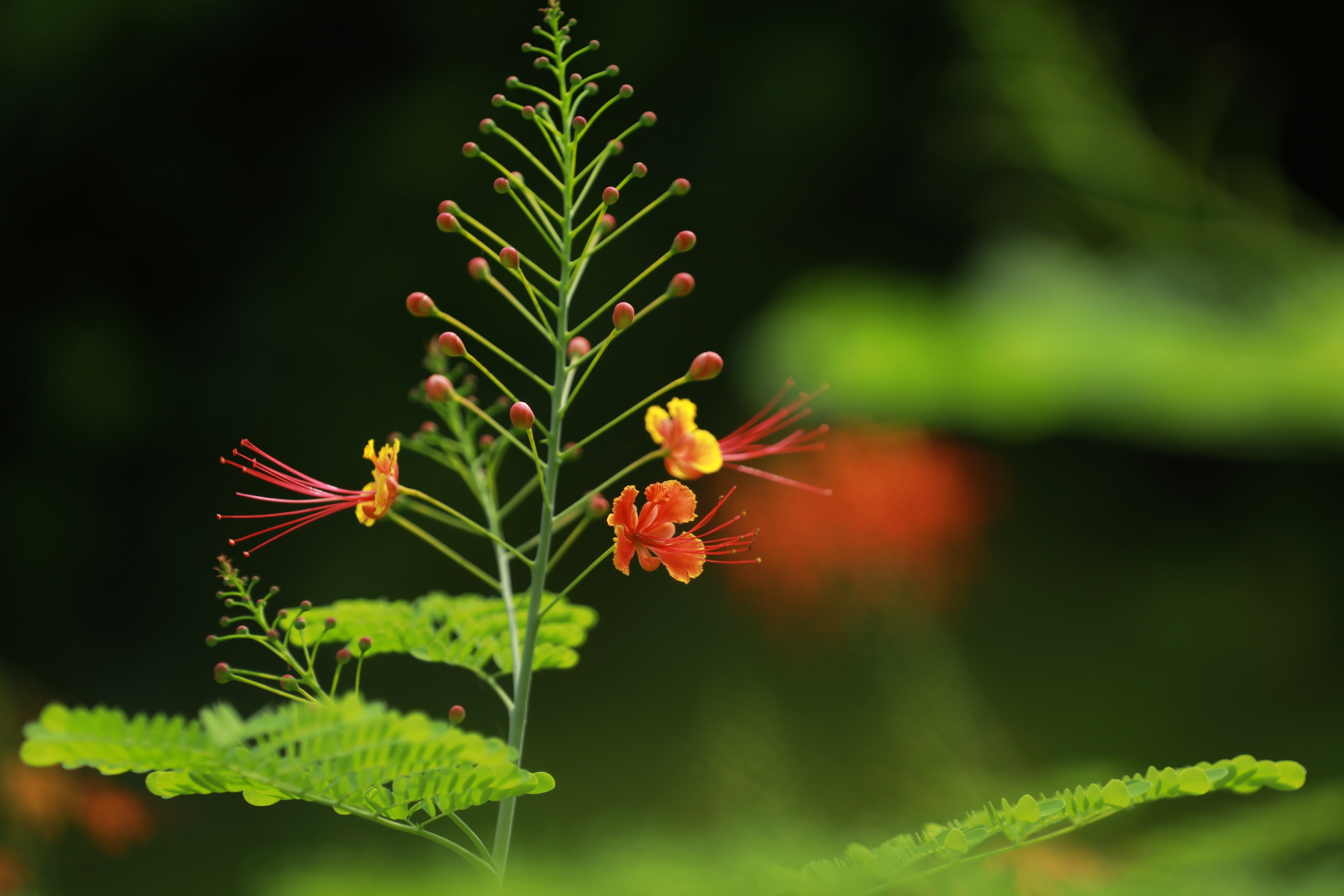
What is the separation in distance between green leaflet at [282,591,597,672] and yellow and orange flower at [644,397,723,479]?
101 millimetres

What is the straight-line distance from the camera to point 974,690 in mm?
2129

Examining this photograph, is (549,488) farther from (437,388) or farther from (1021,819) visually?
(1021,819)

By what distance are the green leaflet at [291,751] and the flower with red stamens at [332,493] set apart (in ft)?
0.20

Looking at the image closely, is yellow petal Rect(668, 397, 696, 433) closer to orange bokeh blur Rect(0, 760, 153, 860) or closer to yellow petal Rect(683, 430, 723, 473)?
yellow petal Rect(683, 430, 723, 473)

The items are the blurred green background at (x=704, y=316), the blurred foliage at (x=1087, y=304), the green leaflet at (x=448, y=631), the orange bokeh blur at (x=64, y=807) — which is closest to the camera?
the green leaflet at (x=448, y=631)

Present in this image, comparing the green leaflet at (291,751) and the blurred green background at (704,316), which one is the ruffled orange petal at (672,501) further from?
the blurred green background at (704,316)

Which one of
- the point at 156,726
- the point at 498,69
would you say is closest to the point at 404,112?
the point at 498,69

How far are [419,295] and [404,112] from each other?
2.09 metres

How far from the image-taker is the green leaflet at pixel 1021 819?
11.9 inches

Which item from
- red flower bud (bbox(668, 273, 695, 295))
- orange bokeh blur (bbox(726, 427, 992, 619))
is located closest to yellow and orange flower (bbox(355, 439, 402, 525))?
red flower bud (bbox(668, 273, 695, 295))

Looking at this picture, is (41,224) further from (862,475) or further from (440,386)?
(440,386)

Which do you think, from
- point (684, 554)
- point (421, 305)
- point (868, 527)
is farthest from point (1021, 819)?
point (868, 527)

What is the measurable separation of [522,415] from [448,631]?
15 cm

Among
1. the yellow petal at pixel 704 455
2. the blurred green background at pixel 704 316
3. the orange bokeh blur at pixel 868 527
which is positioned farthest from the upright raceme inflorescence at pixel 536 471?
the blurred green background at pixel 704 316
